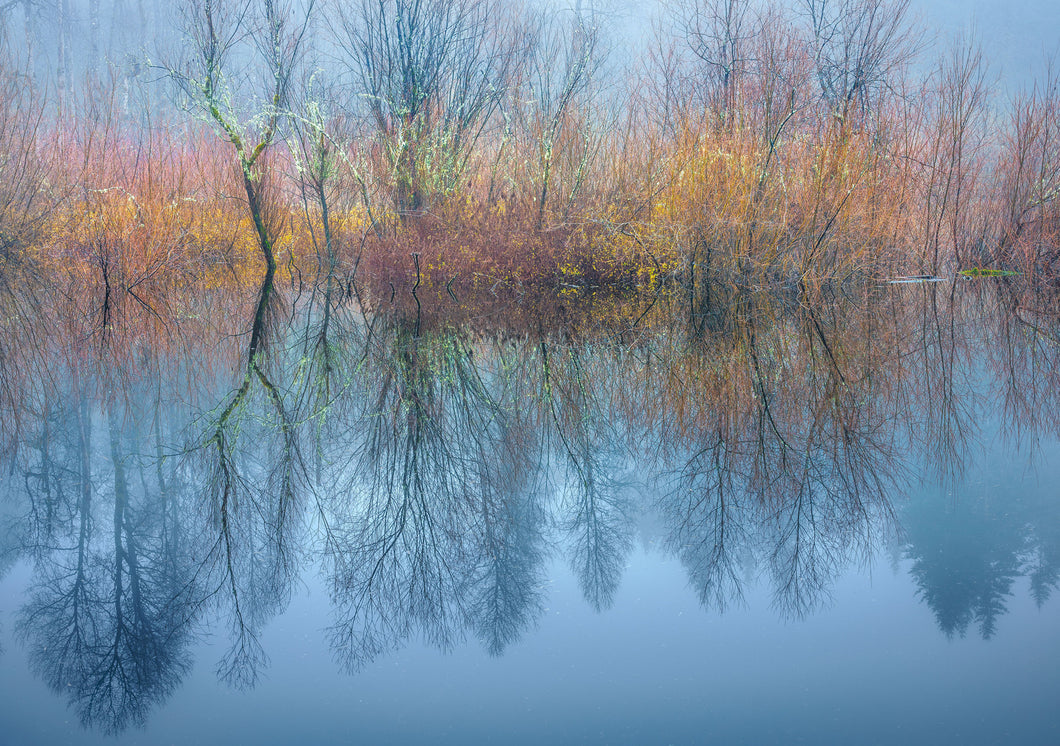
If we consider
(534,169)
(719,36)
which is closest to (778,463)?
(534,169)

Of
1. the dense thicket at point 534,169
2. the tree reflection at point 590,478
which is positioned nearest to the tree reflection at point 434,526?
the tree reflection at point 590,478

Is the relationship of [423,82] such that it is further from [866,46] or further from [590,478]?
[590,478]

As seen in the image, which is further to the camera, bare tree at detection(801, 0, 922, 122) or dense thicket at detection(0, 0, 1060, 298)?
bare tree at detection(801, 0, 922, 122)

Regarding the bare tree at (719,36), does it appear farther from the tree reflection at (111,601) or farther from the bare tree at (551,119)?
the tree reflection at (111,601)

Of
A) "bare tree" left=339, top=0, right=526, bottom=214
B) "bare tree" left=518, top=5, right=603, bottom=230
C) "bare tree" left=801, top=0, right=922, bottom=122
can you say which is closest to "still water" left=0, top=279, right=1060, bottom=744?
"bare tree" left=518, top=5, right=603, bottom=230

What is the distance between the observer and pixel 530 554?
2.98 meters

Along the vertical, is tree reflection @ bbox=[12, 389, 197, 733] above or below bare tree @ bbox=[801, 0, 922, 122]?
below

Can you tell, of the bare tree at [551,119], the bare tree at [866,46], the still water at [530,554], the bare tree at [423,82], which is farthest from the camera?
the bare tree at [866,46]

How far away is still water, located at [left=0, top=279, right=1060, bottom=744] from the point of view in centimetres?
208

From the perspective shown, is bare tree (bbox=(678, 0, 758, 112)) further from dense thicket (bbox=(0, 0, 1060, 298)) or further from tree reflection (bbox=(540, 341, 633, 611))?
tree reflection (bbox=(540, 341, 633, 611))

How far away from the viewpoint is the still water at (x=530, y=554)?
2076 mm

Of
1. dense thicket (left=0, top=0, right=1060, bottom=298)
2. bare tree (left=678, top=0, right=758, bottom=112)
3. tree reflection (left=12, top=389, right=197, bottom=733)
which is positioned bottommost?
tree reflection (left=12, top=389, right=197, bottom=733)

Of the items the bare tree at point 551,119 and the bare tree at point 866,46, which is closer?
the bare tree at point 551,119

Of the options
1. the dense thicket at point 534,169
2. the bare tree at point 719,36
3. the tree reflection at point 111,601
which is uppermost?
the bare tree at point 719,36
